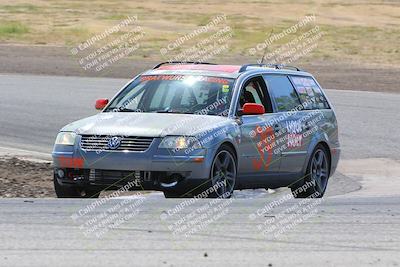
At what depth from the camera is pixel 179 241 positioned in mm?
8688

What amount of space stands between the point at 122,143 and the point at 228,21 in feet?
152

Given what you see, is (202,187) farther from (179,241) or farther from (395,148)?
(395,148)

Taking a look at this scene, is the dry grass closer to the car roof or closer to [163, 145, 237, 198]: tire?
Answer: the car roof

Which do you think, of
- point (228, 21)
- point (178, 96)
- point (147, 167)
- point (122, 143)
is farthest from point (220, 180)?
point (228, 21)

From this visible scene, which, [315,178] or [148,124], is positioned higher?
[148,124]

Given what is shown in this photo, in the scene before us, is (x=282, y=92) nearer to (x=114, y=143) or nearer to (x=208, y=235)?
(x=114, y=143)

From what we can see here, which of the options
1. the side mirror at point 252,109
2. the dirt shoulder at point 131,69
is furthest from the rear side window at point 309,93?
the dirt shoulder at point 131,69

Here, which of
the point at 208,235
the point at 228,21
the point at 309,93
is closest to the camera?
the point at 208,235

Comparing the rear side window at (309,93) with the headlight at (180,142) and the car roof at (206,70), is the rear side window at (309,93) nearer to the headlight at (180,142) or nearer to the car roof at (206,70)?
the car roof at (206,70)

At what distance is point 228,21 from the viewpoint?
190 feet

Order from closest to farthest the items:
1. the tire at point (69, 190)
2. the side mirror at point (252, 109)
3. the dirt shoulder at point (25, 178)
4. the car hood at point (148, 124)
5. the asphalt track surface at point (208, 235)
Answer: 1. the asphalt track surface at point (208, 235)
2. the car hood at point (148, 124)
3. the tire at point (69, 190)
4. the side mirror at point (252, 109)
5. the dirt shoulder at point (25, 178)

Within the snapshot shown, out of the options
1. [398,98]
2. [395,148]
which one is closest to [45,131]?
[395,148]

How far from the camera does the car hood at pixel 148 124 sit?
1182cm

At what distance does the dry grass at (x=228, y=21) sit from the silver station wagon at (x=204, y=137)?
2862cm
